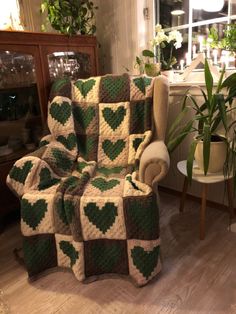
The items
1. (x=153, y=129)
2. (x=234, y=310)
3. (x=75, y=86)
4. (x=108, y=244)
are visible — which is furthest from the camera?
(x=75, y=86)

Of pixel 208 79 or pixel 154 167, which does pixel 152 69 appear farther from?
pixel 154 167

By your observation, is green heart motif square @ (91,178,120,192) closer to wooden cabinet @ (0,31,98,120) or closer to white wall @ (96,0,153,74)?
wooden cabinet @ (0,31,98,120)

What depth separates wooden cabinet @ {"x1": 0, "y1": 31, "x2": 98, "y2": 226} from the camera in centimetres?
169

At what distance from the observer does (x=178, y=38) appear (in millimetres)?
1814

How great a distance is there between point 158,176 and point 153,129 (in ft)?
1.45

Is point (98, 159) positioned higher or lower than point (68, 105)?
lower

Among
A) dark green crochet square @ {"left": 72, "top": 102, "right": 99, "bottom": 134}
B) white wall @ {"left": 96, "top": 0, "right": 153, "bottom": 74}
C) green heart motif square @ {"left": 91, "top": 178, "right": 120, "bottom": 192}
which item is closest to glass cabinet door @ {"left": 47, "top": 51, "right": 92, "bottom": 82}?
white wall @ {"left": 96, "top": 0, "right": 153, "bottom": 74}

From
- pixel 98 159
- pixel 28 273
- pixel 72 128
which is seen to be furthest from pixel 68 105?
pixel 28 273

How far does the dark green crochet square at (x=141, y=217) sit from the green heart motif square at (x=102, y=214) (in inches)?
2.4

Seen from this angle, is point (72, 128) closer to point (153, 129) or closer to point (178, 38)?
point (153, 129)

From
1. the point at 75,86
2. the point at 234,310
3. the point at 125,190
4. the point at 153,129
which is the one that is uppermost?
the point at 75,86

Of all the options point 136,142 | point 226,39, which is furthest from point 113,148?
point 226,39

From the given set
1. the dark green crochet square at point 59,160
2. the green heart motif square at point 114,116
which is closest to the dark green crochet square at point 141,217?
the dark green crochet square at point 59,160

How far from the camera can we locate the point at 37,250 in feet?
4.27
